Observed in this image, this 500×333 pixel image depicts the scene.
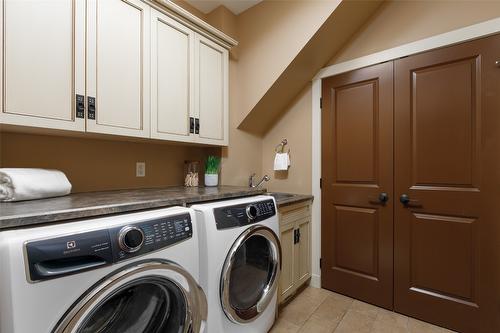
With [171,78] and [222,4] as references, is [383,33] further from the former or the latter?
[171,78]

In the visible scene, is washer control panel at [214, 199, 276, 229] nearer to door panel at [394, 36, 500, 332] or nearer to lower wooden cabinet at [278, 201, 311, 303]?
lower wooden cabinet at [278, 201, 311, 303]

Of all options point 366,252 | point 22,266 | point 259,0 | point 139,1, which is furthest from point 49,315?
point 259,0

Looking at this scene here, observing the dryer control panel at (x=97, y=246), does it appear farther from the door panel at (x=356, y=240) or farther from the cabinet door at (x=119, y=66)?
the door panel at (x=356, y=240)

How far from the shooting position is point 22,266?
0.65 metres

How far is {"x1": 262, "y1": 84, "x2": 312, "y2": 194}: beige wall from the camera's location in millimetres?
2336

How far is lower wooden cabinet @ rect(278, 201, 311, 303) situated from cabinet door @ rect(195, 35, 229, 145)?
2.85ft

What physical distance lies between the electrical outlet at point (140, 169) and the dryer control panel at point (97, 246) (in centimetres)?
99

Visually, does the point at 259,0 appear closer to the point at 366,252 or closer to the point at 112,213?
the point at 112,213

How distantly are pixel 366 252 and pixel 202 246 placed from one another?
152 centimetres

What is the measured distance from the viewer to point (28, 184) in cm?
108

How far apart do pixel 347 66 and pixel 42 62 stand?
2137mm

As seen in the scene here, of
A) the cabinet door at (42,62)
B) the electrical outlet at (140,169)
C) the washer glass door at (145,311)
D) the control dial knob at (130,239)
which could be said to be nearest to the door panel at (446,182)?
the washer glass door at (145,311)

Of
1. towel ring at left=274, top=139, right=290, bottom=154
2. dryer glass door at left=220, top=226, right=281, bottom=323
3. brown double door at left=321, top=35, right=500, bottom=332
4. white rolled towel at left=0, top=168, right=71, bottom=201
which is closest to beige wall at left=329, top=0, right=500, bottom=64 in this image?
brown double door at left=321, top=35, right=500, bottom=332

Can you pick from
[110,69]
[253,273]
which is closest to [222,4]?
[110,69]
